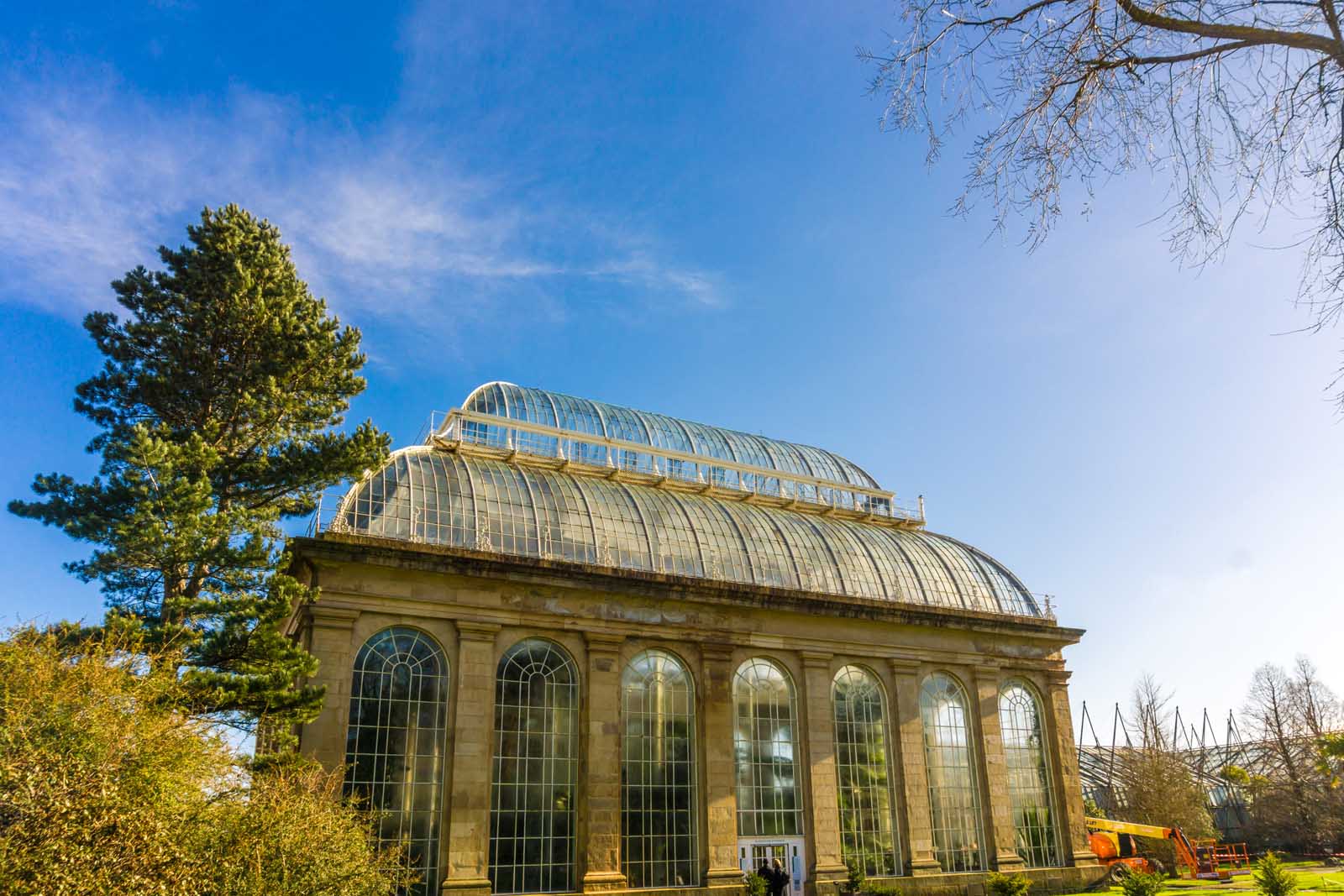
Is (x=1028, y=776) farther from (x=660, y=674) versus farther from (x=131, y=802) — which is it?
(x=131, y=802)

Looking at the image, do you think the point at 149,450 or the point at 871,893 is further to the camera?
the point at 871,893

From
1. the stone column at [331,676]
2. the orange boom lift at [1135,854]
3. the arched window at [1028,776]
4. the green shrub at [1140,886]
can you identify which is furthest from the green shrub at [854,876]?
the stone column at [331,676]

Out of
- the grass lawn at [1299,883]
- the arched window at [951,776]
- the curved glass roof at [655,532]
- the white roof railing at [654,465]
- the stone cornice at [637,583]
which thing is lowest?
the grass lawn at [1299,883]

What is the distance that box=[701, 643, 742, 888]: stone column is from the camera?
3145 centimetres

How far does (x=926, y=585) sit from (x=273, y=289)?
29191 millimetres

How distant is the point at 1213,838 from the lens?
5509 cm

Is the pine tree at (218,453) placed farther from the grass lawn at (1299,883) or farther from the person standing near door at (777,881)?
the grass lawn at (1299,883)

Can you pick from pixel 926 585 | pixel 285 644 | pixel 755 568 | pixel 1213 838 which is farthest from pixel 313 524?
pixel 1213 838

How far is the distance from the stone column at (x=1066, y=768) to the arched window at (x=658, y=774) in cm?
1801

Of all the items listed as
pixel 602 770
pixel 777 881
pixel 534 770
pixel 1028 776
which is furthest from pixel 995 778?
pixel 534 770

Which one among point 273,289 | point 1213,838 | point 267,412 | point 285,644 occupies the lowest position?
point 1213,838

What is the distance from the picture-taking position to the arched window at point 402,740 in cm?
2723

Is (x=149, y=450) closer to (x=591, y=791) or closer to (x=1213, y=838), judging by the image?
(x=591, y=791)

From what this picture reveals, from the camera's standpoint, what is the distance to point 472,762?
2852 cm
